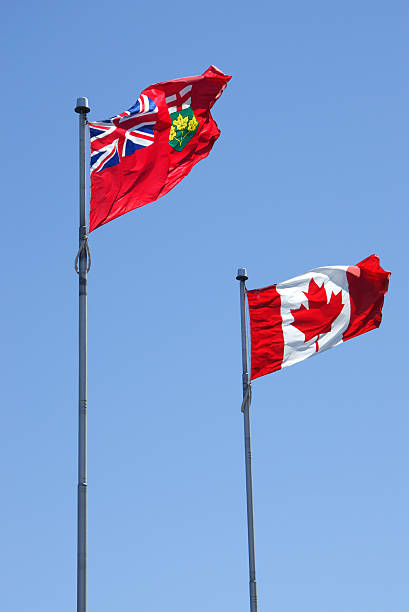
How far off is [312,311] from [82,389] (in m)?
12.9

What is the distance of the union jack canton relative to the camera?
24.6 metres

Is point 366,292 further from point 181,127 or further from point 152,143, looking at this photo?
point 152,143

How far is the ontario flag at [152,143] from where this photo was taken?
24531 mm

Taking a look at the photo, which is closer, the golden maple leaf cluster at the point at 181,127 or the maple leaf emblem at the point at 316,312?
the golden maple leaf cluster at the point at 181,127

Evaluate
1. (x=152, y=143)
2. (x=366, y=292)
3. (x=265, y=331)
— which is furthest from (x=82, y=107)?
(x=366, y=292)

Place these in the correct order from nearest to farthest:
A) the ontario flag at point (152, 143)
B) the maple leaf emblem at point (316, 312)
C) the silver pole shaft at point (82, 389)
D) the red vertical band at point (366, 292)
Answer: the silver pole shaft at point (82, 389) → the ontario flag at point (152, 143) → the maple leaf emblem at point (316, 312) → the red vertical band at point (366, 292)

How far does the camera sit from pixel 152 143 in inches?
1028

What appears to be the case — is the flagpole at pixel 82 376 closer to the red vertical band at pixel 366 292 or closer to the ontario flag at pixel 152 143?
the ontario flag at pixel 152 143

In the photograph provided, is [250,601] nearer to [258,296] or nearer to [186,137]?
[258,296]

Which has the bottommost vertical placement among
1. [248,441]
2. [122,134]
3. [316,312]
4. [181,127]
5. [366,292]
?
[248,441]

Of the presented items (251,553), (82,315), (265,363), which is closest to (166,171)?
(82,315)

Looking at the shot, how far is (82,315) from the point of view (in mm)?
23203

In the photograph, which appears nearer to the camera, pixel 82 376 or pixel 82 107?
pixel 82 376

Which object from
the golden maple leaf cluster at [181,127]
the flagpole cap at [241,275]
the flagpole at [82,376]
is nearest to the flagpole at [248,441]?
the flagpole cap at [241,275]
